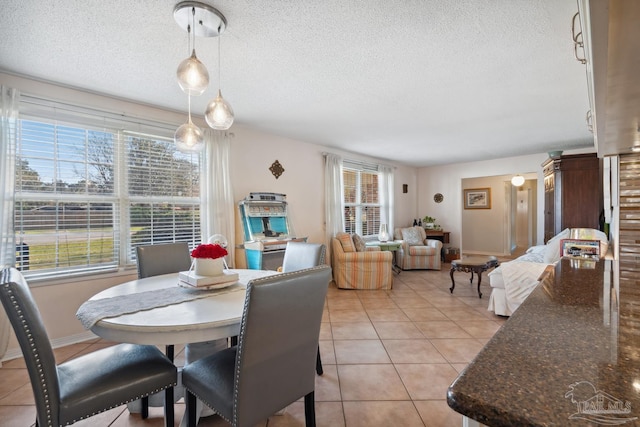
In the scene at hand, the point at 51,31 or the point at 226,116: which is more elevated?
the point at 51,31

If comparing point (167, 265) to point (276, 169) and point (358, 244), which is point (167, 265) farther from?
point (358, 244)

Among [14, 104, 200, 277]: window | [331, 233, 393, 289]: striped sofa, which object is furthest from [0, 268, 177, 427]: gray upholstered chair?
[331, 233, 393, 289]: striped sofa

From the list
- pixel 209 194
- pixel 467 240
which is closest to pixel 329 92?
pixel 209 194

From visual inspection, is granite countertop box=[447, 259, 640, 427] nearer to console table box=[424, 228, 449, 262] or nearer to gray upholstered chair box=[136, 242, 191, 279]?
gray upholstered chair box=[136, 242, 191, 279]

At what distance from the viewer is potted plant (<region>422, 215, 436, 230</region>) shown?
715cm

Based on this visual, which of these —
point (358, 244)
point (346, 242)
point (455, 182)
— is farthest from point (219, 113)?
point (455, 182)

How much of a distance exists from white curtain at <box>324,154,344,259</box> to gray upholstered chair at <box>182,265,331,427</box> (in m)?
3.70

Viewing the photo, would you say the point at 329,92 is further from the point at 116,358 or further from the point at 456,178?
the point at 456,178

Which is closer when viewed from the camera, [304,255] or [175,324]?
[175,324]

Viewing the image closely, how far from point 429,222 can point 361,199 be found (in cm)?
216

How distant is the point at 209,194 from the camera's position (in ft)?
11.8

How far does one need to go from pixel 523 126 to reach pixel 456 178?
312 cm

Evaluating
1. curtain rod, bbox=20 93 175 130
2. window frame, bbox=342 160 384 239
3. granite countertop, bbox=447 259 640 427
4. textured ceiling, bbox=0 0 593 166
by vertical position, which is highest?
textured ceiling, bbox=0 0 593 166

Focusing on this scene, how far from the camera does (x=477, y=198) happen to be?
27.0ft
